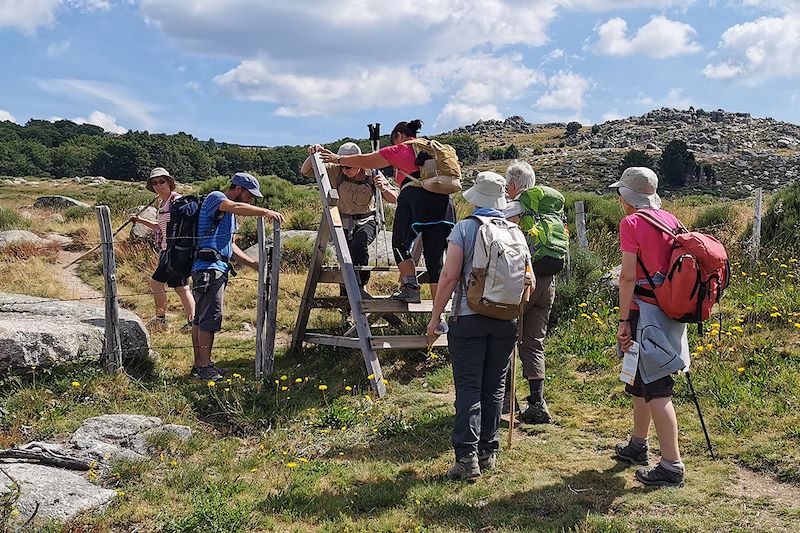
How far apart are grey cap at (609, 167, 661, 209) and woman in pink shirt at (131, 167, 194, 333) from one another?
15.6 feet

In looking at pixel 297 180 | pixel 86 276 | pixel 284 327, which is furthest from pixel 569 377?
pixel 297 180

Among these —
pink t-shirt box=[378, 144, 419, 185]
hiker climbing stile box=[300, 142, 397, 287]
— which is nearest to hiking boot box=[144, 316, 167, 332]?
hiker climbing stile box=[300, 142, 397, 287]

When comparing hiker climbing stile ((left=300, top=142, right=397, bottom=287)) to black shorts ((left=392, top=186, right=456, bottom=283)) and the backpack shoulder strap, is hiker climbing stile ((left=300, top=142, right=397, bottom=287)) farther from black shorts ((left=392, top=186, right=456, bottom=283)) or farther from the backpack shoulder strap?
the backpack shoulder strap

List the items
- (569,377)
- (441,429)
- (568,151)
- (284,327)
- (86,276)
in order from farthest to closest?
(568,151) < (86,276) < (284,327) < (569,377) < (441,429)

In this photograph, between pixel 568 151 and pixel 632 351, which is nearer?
pixel 632 351

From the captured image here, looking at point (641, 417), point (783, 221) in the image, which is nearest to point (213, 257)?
point (641, 417)

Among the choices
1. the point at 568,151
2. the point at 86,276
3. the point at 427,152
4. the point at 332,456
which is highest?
the point at 568,151

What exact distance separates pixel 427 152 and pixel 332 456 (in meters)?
2.74

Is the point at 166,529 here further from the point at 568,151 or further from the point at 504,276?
the point at 568,151

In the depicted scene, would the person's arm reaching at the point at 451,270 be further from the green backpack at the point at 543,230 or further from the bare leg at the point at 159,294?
the bare leg at the point at 159,294

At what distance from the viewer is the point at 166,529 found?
3.81m

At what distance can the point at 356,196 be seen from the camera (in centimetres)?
723

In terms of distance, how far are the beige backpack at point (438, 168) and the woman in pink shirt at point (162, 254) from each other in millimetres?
3094

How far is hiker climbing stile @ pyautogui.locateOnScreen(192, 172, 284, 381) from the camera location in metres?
6.59
